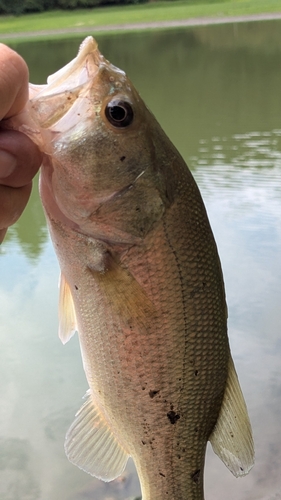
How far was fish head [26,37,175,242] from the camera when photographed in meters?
1.35

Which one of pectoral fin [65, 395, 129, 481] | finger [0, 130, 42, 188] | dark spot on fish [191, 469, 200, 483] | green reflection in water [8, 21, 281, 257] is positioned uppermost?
finger [0, 130, 42, 188]

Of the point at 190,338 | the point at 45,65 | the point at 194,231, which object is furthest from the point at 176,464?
the point at 45,65

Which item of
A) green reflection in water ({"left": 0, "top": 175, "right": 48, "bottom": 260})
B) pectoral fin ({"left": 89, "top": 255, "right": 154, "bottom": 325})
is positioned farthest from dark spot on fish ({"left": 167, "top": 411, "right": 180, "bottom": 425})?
green reflection in water ({"left": 0, "top": 175, "right": 48, "bottom": 260})

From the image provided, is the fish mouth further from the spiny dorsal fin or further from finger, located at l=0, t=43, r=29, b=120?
the spiny dorsal fin

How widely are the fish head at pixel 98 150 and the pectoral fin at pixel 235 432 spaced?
0.60 m

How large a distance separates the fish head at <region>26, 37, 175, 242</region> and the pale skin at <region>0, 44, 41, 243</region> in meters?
0.04

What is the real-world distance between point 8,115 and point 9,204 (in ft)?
0.79

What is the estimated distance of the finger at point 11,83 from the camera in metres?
1.22

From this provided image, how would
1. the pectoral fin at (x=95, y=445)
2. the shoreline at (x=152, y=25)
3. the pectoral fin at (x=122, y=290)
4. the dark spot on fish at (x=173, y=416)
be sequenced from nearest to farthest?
1. the pectoral fin at (x=122, y=290)
2. the dark spot on fish at (x=173, y=416)
3. the pectoral fin at (x=95, y=445)
4. the shoreline at (x=152, y=25)

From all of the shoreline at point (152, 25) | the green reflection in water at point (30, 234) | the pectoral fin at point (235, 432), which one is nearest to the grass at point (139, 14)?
the shoreline at point (152, 25)

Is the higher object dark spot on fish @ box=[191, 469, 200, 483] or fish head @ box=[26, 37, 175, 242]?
fish head @ box=[26, 37, 175, 242]

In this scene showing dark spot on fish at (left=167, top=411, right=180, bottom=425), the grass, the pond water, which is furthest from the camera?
the grass

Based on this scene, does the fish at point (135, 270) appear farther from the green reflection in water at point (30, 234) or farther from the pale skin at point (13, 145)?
the green reflection in water at point (30, 234)

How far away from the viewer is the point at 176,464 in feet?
5.56
